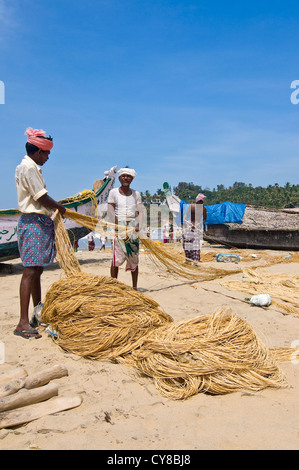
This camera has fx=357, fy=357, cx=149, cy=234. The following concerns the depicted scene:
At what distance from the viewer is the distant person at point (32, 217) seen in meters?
2.95

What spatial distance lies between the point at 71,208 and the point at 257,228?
659 centimetres

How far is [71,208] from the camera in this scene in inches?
A: 296

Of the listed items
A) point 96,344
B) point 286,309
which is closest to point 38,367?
point 96,344

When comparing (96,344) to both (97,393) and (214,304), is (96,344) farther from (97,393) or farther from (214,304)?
(214,304)

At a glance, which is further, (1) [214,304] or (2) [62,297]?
(1) [214,304]

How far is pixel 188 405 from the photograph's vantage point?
1.98 m

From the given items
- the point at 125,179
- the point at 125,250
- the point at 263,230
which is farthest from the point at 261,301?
the point at 263,230

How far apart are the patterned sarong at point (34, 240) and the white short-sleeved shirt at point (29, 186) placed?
0.27 feet

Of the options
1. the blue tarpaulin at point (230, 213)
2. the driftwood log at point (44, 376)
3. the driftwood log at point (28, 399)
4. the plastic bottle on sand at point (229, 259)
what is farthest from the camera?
the blue tarpaulin at point (230, 213)

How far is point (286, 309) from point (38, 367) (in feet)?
9.13

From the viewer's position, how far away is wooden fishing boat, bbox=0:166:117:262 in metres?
6.61

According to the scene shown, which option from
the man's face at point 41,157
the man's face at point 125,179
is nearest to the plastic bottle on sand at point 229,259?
the man's face at point 125,179

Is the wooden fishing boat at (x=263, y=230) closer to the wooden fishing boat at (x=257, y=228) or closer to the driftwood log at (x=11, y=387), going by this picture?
the wooden fishing boat at (x=257, y=228)

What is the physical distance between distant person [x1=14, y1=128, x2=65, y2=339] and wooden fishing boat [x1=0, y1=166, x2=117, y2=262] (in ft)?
5.43
